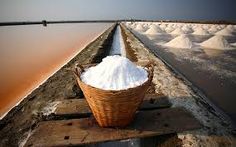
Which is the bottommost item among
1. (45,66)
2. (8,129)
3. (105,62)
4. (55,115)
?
(45,66)

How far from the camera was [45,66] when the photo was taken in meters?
6.85

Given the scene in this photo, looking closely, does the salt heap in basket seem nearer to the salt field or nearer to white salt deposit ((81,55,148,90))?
white salt deposit ((81,55,148,90))

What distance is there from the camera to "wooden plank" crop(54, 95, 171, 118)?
2033mm

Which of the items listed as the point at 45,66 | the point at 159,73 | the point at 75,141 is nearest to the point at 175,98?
the point at 159,73

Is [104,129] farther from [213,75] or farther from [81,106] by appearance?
[213,75]

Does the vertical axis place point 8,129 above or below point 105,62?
below

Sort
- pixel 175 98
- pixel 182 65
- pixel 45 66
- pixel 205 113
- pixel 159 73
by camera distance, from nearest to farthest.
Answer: pixel 205 113 < pixel 175 98 < pixel 159 73 < pixel 182 65 < pixel 45 66

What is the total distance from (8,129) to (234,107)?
8.37 feet

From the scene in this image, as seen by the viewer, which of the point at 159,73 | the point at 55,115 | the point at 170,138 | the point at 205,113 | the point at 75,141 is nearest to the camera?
the point at 75,141

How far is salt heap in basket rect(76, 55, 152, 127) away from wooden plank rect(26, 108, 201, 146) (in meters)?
0.09

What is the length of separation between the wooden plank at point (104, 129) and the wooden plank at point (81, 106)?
0.13m

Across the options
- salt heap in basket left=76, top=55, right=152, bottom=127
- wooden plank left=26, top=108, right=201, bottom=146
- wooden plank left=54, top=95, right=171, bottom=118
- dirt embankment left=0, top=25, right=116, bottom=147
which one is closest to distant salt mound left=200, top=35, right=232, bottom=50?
dirt embankment left=0, top=25, right=116, bottom=147

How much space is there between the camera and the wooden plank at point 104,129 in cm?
164

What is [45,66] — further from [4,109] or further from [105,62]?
[105,62]
